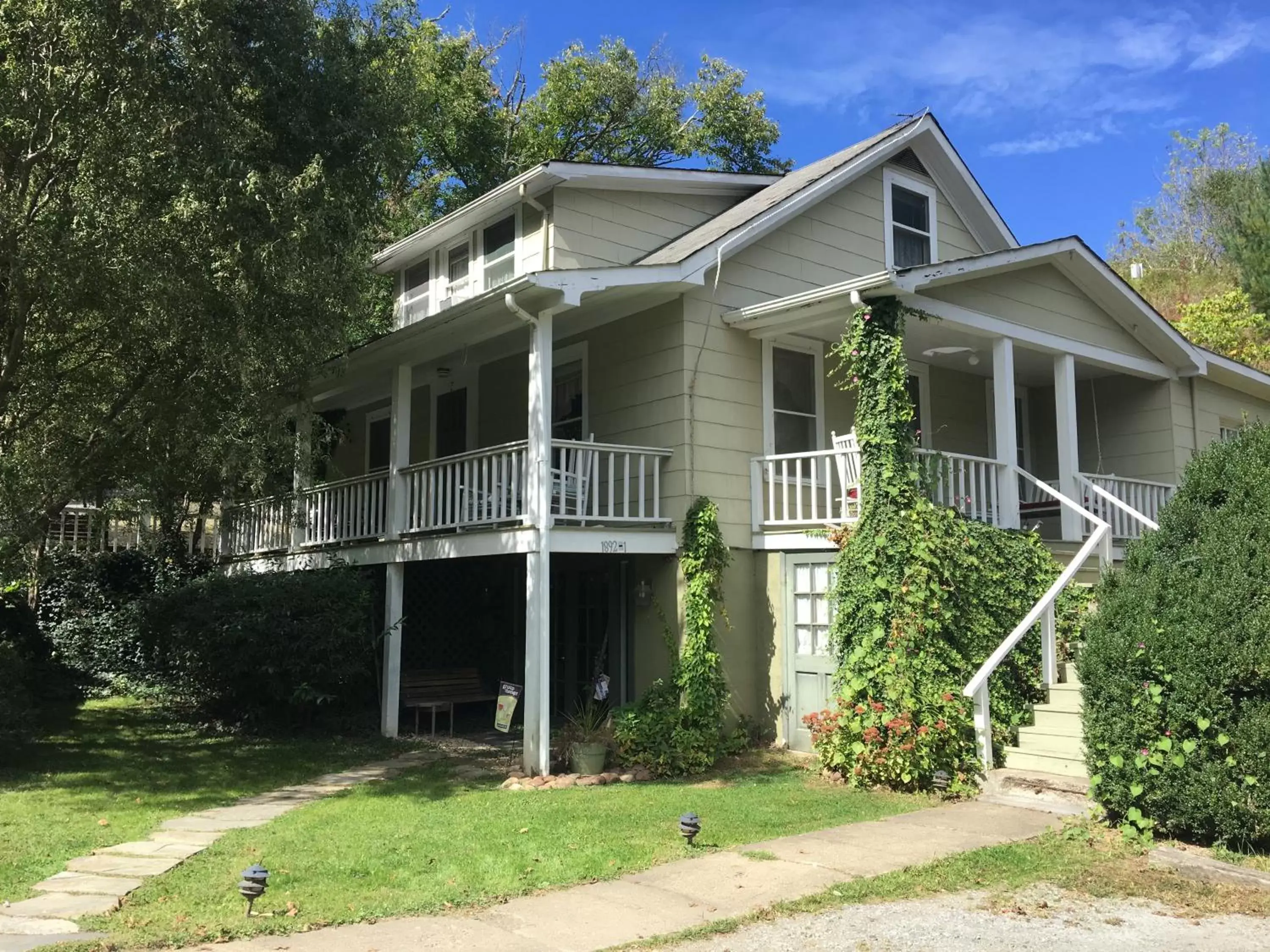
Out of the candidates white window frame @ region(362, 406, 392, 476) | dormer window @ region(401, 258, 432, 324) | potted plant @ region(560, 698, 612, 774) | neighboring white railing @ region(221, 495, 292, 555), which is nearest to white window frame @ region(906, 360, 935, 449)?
potted plant @ region(560, 698, 612, 774)

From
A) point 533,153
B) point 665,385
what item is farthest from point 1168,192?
point 665,385

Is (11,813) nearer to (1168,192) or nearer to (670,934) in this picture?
(670,934)

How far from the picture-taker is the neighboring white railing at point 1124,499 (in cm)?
1295

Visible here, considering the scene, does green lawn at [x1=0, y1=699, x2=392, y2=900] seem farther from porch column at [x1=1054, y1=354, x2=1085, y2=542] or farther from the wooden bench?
porch column at [x1=1054, y1=354, x2=1085, y2=542]

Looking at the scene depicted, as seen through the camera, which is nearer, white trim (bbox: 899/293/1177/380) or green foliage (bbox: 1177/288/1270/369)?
white trim (bbox: 899/293/1177/380)

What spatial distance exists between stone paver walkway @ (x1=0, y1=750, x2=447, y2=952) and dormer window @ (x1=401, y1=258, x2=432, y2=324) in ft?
29.0

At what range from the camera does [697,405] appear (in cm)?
1178

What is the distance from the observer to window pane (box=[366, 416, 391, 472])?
1848 cm

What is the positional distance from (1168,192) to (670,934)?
40485mm

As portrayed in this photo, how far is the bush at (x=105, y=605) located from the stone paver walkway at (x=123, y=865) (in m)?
8.11

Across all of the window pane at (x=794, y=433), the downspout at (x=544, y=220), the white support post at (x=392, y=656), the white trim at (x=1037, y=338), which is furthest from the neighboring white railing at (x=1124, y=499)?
the white support post at (x=392, y=656)

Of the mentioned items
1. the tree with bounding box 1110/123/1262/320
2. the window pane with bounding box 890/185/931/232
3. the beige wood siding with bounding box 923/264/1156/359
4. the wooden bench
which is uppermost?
the tree with bounding box 1110/123/1262/320

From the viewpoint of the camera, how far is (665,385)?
39.2ft

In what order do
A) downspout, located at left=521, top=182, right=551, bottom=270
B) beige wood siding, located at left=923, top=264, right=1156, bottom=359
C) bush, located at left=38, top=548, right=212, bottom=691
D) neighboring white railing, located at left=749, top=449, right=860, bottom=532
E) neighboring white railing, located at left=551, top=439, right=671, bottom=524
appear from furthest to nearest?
bush, located at left=38, top=548, right=212, bottom=691 → downspout, located at left=521, top=182, right=551, bottom=270 → beige wood siding, located at left=923, top=264, right=1156, bottom=359 → neighboring white railing, located at left=749, top=449, right=860, bottom=532 → neighboring white railing, located at left=551, top=439, right=671, bottom=524
